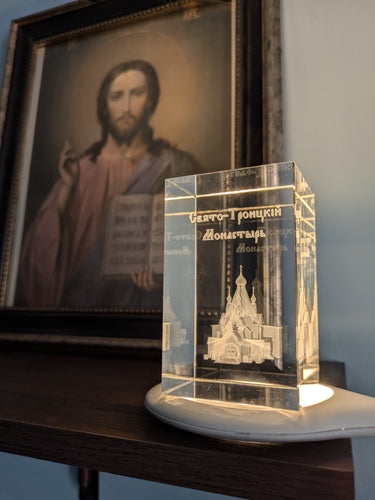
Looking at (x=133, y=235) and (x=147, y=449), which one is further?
(x=133, y=235)

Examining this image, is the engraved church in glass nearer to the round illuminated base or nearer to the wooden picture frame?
Answer: the round illuminated base

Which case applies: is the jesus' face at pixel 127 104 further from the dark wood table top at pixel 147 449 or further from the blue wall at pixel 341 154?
the dark wood table top at pixel 147 449

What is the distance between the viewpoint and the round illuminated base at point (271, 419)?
0.37 m

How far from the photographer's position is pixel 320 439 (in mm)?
362

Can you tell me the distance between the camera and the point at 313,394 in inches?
19.7

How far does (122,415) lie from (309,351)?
29cm

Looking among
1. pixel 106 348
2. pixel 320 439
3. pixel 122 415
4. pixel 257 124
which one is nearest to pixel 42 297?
pixel 106 348

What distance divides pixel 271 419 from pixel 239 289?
167 mm

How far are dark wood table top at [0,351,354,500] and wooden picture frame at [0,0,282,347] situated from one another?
393 millimetres

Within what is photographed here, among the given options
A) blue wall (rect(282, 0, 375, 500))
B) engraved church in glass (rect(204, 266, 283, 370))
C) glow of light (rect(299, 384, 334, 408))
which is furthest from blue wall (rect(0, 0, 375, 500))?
engraved church in glass (rect(204, 266, 283, 370))

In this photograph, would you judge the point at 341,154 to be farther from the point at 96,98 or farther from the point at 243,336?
the point at 96,98

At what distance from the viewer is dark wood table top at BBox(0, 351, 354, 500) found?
13.0 inches

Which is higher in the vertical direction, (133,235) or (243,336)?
(133,235)

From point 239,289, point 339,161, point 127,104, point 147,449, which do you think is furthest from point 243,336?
point 127,104
